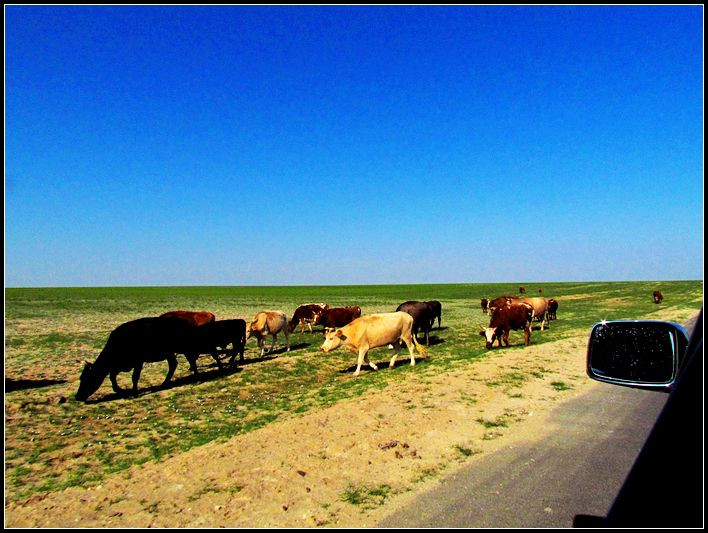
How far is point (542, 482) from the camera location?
18.8ft

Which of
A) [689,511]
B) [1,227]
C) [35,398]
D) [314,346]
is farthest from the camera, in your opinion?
[314,346]

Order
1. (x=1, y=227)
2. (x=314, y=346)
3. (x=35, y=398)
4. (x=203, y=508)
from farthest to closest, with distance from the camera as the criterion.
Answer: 1. (x=314, y=346)
2. (x=35, y=398)
3. (x=203, y=508)
4. (x=1, y=227)

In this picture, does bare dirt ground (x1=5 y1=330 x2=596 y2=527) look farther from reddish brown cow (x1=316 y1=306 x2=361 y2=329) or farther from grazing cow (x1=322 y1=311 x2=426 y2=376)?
reddish brown cow (x1=316 y1=306 x2=361 y2=329)

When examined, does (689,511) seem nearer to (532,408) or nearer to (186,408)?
(532,408)

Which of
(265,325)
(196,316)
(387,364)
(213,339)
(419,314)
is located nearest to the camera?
(213,339)

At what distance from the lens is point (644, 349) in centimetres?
350

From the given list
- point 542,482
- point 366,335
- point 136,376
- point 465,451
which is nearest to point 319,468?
point 465,451

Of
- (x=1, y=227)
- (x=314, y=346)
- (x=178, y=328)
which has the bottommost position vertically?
(x=314, y=346)

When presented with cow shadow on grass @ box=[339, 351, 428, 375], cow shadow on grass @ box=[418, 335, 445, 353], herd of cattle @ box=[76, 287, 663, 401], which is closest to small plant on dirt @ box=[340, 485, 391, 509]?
herd of cattle @ box=[76, 287, 663, 401]

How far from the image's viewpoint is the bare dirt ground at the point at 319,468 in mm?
5410

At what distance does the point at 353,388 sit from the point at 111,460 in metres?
6.55

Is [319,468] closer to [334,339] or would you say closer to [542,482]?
[542,482]

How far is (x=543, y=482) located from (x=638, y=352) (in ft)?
10.2

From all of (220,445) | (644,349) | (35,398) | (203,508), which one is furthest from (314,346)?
(644,349)
